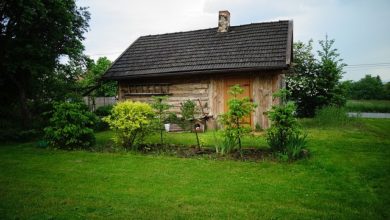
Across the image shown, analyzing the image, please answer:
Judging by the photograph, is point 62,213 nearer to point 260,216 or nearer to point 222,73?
point 260,216

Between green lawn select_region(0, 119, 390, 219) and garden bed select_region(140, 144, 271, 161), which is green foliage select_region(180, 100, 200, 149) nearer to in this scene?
garden bed select_region(140, 144, 271, 161)

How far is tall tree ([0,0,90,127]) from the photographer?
38.8 feet

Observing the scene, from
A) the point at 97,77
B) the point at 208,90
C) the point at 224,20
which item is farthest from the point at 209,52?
the point at 97,77

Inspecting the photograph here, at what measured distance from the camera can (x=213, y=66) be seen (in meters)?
13.9

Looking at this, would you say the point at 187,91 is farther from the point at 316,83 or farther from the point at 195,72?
the point at 316,83

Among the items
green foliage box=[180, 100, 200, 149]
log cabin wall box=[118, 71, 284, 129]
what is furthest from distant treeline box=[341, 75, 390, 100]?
green foliage box=[180, 100, 200, 149]

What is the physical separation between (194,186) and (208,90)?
8645 millimetres

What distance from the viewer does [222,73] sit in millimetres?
14000

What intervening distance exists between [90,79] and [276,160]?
2788 centimetres

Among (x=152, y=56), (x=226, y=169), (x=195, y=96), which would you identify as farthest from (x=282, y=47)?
(x=226, y=169)

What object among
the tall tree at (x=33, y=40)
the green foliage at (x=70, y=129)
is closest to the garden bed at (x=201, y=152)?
the green foliage at (x=70, y=129)

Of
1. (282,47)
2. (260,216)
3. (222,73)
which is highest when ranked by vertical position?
(282,47)

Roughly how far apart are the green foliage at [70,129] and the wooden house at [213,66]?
522 cm

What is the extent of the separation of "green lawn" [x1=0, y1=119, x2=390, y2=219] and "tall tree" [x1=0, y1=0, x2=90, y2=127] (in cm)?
461
